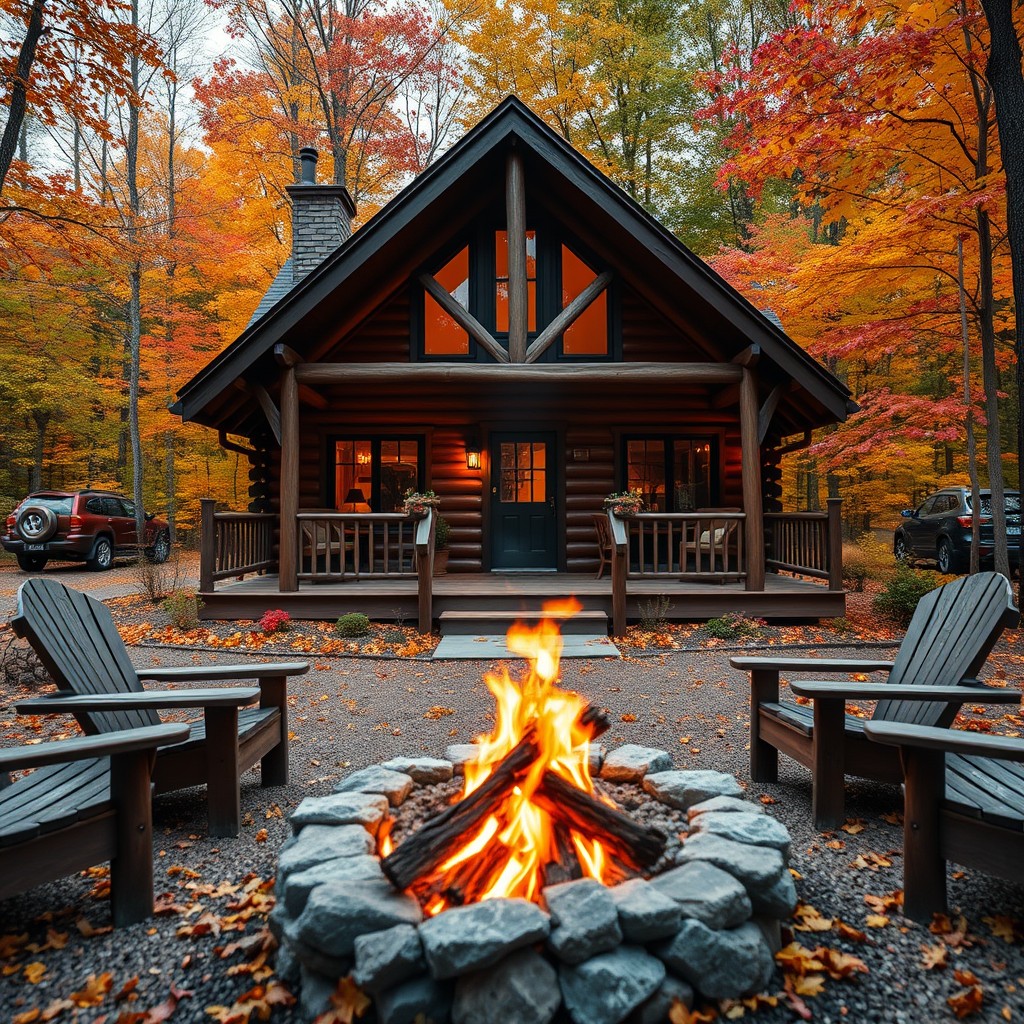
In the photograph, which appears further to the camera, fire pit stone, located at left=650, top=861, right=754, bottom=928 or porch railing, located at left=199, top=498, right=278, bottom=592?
porch railing, located at left=199, top=498, right=278, bottom=592

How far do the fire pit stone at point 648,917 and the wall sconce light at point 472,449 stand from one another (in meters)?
8.95

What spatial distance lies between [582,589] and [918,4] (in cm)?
889

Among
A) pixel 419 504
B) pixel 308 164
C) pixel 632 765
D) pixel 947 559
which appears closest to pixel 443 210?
pixel 308 164

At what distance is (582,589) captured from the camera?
8.34 m

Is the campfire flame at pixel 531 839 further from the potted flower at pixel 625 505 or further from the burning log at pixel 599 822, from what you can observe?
the potted flower at pixel 625 505

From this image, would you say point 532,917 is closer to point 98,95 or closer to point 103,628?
point 103,628

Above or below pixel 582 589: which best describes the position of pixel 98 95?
above

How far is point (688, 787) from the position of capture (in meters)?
2.76

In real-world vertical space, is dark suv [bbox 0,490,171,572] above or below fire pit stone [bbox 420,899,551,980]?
above

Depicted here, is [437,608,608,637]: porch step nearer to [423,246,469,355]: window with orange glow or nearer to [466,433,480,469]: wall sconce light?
[466,433,480,469]: wall sconce light

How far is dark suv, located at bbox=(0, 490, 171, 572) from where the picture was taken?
13.7 metres

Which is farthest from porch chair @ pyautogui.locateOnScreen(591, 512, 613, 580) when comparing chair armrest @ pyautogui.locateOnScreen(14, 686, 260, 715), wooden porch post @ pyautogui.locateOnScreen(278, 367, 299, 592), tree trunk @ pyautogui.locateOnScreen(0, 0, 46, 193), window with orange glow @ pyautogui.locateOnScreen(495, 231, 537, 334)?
tree trunk @ pyautogui.locateOnScreen(0, 0, 46, 193)

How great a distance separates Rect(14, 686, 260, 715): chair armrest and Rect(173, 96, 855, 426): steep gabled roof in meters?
6.00

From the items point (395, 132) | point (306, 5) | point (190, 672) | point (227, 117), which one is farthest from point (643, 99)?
point (190, 672)
